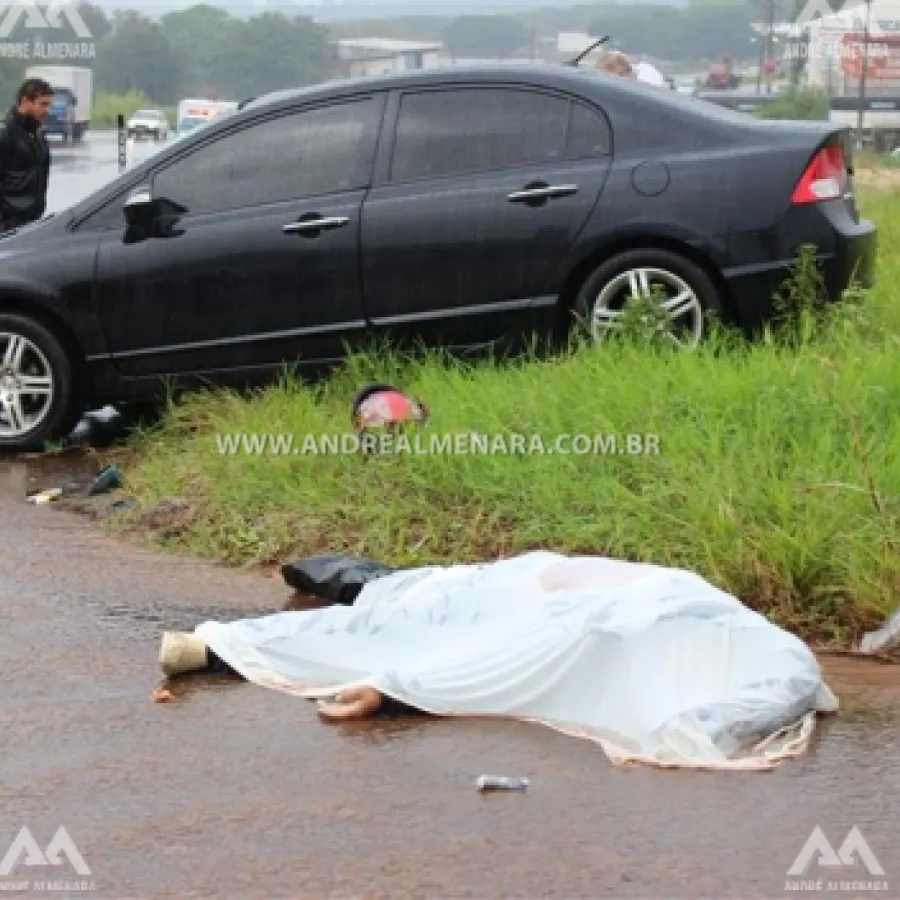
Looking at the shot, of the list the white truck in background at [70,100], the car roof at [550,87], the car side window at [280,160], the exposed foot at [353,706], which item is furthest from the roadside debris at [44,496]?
the white truck in background at [70,100]

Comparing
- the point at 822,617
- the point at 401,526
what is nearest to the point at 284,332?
the point at 401,526

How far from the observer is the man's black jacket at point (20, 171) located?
1139 centimetres

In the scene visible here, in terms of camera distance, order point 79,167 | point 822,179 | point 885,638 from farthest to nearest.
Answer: point 79,167 < point 822,179 < point 885,638

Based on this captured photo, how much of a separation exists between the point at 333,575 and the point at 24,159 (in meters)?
5.92

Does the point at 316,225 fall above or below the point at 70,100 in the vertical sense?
above

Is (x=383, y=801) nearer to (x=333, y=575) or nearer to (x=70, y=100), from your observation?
(x=333, y=575)

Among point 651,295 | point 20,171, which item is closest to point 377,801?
point 651,295

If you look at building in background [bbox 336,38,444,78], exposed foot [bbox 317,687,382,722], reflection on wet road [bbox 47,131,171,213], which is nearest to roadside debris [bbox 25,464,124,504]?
building in background [bbox 336,38,444,78]

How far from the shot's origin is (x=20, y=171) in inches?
449

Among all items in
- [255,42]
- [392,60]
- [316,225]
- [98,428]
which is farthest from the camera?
[255,42]

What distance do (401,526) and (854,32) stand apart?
8172 cm

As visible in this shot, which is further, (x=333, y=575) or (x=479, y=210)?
(x=479, y=210)

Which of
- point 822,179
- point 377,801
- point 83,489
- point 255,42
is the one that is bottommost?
point 83,489

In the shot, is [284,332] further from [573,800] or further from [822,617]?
[573,800]
